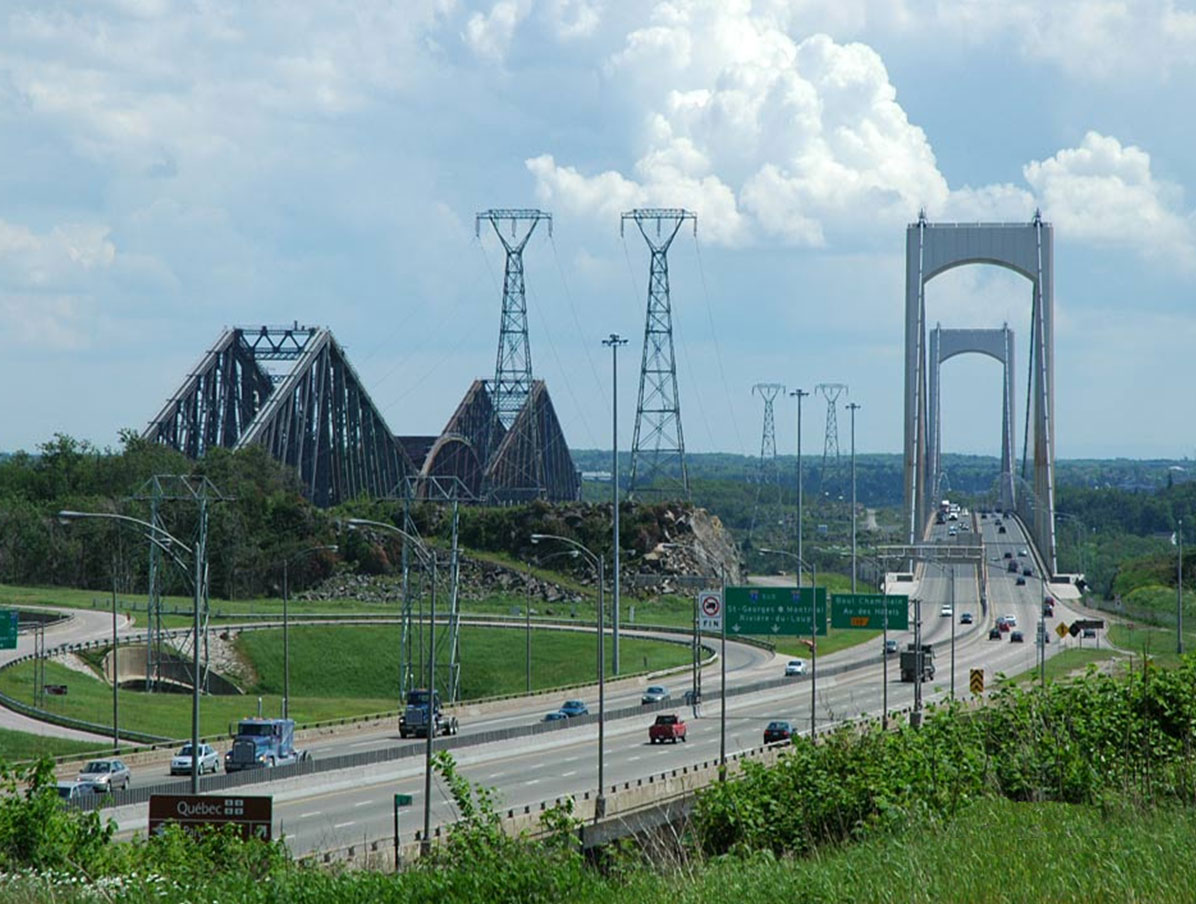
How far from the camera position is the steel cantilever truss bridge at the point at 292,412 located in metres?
138

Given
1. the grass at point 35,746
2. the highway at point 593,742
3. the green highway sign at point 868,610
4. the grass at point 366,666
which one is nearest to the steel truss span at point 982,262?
the highway at point 593,742

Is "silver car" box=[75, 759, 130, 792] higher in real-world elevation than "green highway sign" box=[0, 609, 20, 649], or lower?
lower

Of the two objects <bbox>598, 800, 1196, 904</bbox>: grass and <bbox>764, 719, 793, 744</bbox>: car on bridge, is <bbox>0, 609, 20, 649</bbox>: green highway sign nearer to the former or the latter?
<bbox>764, 719, 793, 744</bbox>: car on bridge

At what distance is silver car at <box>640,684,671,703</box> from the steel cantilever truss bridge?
66675 millimetres

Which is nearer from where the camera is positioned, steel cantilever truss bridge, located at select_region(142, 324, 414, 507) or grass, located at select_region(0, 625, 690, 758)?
grass, located at select_region(0, 625, 690, 758)

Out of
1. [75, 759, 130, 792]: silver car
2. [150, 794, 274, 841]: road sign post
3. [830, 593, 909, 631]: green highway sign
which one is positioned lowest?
[75, 759, 130, 792]: silver car

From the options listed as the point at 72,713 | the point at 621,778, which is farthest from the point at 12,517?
the point at 621,778

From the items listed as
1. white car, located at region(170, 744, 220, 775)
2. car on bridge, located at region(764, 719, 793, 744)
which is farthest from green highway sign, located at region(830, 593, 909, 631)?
white car, located at region(170, 744, 220, 775)

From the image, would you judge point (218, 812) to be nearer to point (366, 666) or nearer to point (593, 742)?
point (593, 742)

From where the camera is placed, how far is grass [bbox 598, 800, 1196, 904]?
16797 mm

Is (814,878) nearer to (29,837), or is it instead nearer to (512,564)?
(29,837)

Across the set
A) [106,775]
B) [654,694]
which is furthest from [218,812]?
[654,694]

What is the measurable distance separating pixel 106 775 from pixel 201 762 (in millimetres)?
3173

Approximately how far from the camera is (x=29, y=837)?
25250 mm
